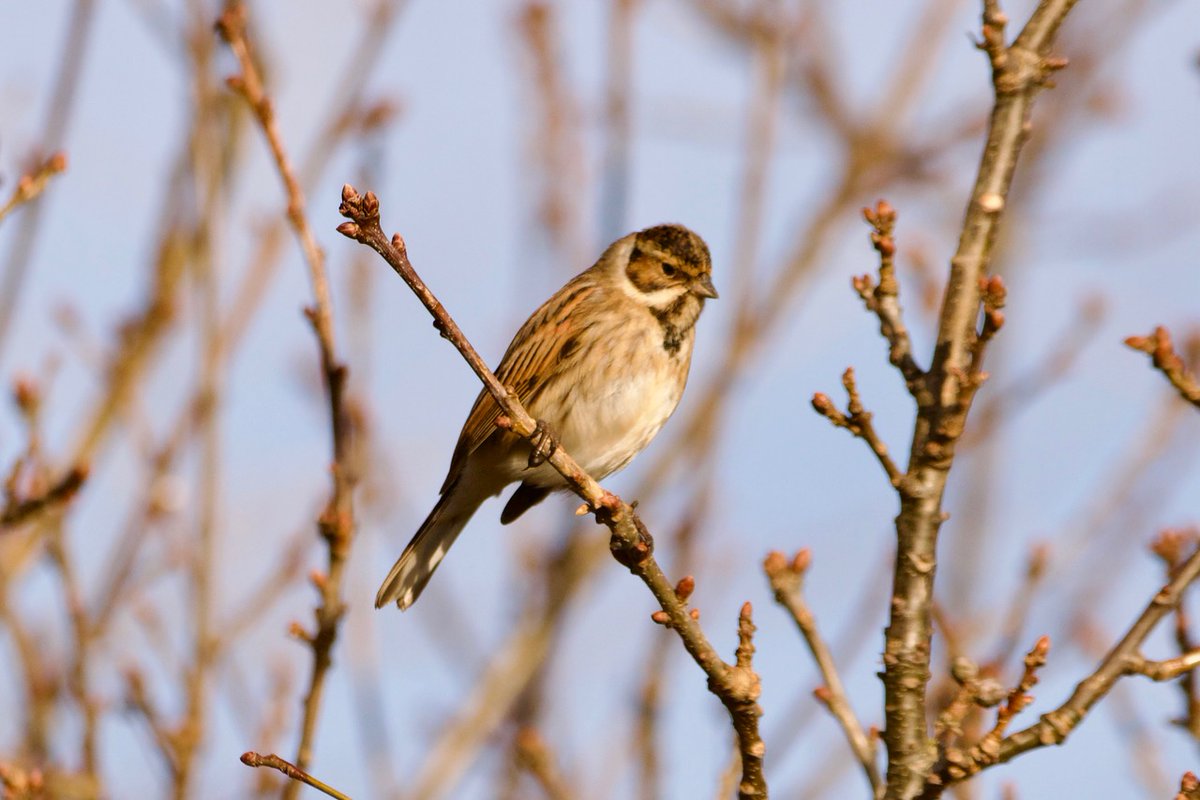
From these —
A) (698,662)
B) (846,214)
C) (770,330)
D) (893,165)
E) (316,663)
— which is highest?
(893,165)

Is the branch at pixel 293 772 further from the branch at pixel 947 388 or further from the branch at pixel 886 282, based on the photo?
the branch at pixel 886 282

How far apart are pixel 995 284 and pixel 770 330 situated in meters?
3.26

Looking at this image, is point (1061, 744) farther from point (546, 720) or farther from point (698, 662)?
point (546, 720)

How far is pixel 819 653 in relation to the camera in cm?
376

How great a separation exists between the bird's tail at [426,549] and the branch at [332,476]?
1036 mm

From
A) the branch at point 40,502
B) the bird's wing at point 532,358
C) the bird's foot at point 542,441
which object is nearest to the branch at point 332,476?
the bird's foot at point 542,441

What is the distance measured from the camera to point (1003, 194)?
314 centimetres

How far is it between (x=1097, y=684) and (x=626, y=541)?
1.02m

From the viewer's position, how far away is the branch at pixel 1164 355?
3359 millimetres

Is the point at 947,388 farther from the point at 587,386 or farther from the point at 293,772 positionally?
the point at 587,386

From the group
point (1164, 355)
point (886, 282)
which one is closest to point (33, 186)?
point (886, 282)

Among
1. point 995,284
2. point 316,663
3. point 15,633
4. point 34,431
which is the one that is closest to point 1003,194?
point 995,284

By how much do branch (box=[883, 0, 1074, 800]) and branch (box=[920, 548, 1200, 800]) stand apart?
0.43 ft

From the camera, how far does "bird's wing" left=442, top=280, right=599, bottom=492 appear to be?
5.04 metres
